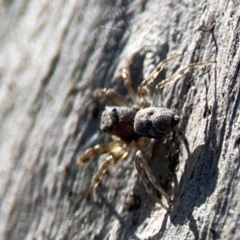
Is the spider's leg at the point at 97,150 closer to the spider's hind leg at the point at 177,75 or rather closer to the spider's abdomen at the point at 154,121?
the spider's abdomen at the point at 154,121

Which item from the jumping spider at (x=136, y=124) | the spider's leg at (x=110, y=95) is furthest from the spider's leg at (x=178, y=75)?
the spider's leg at (x=110, y=95)

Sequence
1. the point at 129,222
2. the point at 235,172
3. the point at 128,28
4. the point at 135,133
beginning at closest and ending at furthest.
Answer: the point at 235,172
the point at 129,222
the point at 128,28
the point at 135,133

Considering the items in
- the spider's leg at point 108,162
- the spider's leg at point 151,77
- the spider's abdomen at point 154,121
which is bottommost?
the spider's leg at point 108,162

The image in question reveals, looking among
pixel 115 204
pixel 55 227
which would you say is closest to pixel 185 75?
pixel 115 204

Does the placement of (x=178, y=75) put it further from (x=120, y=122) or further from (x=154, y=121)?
(x=120, y=122)

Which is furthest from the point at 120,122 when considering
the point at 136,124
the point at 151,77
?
the point at 151,77

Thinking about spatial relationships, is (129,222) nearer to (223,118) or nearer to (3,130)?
(223,118)

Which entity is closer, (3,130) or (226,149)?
(226,149)

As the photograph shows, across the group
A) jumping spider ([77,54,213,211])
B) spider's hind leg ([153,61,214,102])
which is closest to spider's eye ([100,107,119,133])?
jumping spider ([77,54,213,211])
